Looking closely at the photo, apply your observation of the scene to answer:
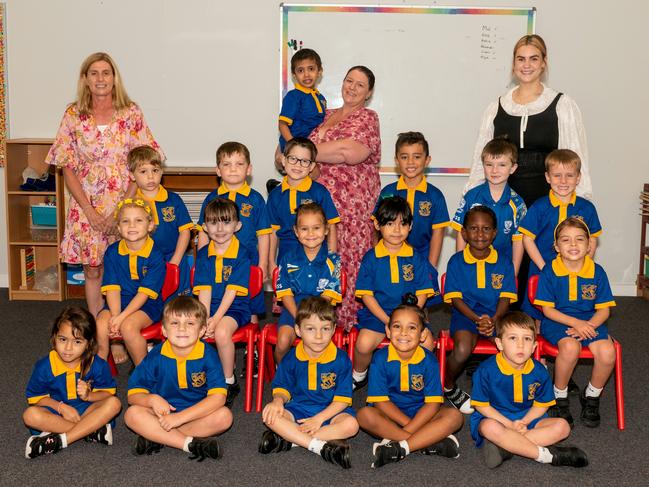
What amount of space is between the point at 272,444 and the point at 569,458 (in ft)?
3.79

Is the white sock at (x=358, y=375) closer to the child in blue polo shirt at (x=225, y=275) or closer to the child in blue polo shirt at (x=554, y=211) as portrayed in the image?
the child in blue polo shirt at (x=225, y=275)

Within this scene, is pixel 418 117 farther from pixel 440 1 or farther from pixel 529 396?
pixel 529 396

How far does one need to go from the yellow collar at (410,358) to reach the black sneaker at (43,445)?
1.36 meters

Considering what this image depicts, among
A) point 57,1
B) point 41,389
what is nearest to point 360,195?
point 41,389

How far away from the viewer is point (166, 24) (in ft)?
17.9

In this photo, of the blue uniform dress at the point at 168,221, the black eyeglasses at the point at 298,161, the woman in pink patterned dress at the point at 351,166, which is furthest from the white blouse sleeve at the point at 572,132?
the blue uniform dress at the point at 168,221

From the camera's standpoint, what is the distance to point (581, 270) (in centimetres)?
340

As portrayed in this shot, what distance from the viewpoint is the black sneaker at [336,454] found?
9.44 ft

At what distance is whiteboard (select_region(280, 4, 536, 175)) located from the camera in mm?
5379

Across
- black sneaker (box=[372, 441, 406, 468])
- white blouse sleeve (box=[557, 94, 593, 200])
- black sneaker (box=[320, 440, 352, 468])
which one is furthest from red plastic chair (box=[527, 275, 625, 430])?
black sneaker (box=[320, 440, 352, 468])

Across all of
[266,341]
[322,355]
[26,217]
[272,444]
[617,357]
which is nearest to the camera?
[272,444]

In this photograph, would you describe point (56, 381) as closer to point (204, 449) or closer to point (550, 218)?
point (204, 449)

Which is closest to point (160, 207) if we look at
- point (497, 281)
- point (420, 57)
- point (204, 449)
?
point (204, 449)

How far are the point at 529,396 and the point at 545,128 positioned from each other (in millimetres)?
1513
